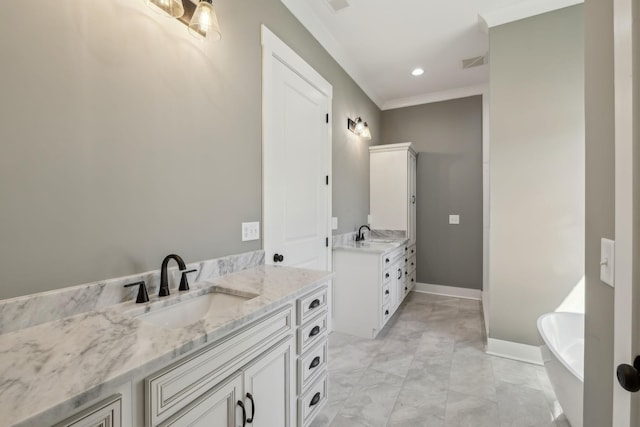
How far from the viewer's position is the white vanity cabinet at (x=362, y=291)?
2.73m

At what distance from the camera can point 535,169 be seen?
7.65ft

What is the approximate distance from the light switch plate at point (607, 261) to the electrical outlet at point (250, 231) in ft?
5.26

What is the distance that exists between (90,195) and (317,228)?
1753mm

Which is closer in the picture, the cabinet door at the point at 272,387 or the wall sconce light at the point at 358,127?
the cabinet door at the point at 272,387

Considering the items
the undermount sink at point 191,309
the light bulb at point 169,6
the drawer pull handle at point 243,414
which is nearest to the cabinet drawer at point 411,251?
the undermount sink at point 191,309

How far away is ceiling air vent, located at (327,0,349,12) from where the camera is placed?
2256 millimetres

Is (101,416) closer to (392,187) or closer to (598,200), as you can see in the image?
(598,200)

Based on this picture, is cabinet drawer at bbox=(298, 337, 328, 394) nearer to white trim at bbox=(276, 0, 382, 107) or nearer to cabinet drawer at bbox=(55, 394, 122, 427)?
cabinet drawer at bbox=(55, 394, 122, 427)

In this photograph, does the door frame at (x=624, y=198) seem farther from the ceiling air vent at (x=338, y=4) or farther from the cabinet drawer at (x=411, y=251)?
the cabinet drawer at (x=411, y=251)

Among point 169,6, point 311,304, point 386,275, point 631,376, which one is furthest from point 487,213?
point 169,6

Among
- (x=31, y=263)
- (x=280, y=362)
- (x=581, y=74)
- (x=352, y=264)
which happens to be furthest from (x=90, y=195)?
(x=581, y=74)

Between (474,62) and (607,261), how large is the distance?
10.8 feet

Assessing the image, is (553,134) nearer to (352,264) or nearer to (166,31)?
(352,264)

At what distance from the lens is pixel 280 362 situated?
123 centimetres
